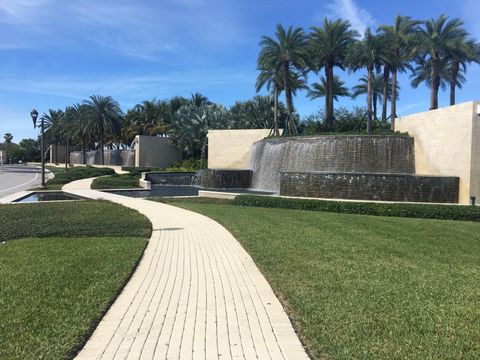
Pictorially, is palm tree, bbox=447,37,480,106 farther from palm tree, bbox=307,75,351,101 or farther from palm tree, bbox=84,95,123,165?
palm tree, bbox=84,95,123,165

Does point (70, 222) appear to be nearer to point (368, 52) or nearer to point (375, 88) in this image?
point (368, 52)

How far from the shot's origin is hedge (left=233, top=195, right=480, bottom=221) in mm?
15312

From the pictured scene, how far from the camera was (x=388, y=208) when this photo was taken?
52.5 ft

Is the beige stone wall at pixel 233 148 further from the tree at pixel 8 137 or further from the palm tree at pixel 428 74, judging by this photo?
the tree at pixel 8 137

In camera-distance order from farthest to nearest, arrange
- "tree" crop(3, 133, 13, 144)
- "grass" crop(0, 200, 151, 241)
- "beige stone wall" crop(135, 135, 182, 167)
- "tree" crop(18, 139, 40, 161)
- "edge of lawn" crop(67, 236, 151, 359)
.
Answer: "tree" crop(3, 133, 13, 144) < "tree" crop(18, 139, 40, 161) < "beige stone wall" crop(135, 135, 182, 167) < "grass" crop(0, 200, 151, 241) < "edge of lawn" crop(67, 236, 151, 359)

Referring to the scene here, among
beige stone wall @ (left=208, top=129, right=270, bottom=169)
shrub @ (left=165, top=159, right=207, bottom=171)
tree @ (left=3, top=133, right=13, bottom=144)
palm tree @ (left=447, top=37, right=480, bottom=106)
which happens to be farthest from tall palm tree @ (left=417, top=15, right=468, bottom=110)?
tree @ (left=3, top=133, right=13, bottom=144)

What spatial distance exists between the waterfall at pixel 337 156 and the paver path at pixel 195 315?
18.0m

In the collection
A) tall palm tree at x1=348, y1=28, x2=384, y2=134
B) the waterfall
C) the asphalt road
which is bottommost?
the asphalt road

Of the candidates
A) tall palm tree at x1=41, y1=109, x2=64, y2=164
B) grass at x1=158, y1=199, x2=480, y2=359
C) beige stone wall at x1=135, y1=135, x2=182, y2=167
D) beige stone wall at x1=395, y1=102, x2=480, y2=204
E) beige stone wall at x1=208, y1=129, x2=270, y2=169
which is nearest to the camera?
grass at x1=158, y1=199, x2=480, y2=359

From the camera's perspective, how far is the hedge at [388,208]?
50.2 ft

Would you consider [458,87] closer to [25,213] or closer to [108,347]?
[25,213]

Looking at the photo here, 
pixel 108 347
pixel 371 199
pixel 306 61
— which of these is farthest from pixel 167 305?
pixel 306 61

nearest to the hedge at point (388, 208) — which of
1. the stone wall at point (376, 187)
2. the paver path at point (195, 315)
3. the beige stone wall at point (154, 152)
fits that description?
the stone wall at point (376, 187)

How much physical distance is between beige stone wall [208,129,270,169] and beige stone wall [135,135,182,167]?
59.2 feet
